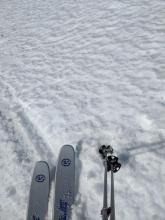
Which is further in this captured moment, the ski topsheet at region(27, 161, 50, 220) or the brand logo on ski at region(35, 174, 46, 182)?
the brand logo on ski at region(35, 174, 46, 182)

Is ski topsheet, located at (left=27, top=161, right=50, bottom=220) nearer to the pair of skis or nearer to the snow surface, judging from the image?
the pair of skis

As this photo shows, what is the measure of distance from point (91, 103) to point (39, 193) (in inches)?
79.8

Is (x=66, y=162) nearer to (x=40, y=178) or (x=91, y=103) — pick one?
(x=40, y=178)

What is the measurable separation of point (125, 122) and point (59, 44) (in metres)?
3.86

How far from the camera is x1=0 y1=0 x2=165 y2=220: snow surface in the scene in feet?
11.4

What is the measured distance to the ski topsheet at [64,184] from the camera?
3.30 meters

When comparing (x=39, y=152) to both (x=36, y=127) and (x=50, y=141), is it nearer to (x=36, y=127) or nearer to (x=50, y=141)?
(x=50, y=141)

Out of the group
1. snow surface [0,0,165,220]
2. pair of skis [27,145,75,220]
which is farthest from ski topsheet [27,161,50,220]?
snow surface [0,0,165,220]

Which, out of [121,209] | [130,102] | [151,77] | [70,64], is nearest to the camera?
[121,209]

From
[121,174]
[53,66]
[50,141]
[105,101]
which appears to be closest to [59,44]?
[53,66]

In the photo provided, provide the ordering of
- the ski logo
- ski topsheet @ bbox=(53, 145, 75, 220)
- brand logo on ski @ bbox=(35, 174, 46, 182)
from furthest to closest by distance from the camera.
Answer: the ski logo
brand logo on ski @ bbox=(35, 174, 46, 182)
ski topsheet @ bbox=(53, 145, 75, 220)

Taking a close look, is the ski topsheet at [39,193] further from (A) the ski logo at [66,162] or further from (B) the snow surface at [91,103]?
(A) the ski logo at [66,162]

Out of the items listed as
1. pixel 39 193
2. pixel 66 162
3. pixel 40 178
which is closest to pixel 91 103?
pixel 66 162

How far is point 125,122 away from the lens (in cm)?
427
